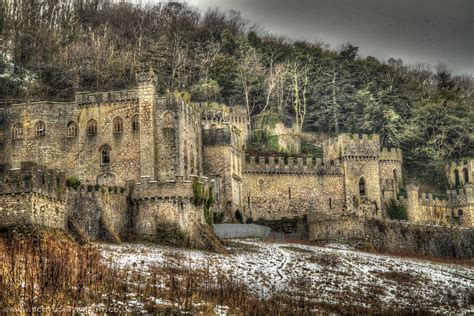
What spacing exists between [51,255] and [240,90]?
178 ft

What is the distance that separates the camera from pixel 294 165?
242ft

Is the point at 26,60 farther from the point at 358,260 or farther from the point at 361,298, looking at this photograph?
the point at 361,298

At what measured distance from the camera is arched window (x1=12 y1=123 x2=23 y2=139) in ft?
225

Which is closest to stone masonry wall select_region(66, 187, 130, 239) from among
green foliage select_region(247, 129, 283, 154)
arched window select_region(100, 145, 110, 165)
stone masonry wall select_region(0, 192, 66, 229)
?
stone masonry wall select_region(0, 192, 66, 229)

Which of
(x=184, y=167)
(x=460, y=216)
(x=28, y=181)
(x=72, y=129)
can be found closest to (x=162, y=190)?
(x=28, y=181)

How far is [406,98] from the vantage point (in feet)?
295

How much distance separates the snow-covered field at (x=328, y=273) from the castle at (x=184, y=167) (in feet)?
13.4

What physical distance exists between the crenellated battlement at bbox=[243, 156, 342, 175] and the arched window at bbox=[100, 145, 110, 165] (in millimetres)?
11601

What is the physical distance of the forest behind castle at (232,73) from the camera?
274 feet

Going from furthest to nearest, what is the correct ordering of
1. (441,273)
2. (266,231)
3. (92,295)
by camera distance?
(266,231)
(441,273)
(92,295)

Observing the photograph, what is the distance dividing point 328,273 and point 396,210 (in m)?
25.8

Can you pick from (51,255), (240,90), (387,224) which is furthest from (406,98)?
(51,255)

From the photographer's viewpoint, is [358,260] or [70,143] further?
[70,143]

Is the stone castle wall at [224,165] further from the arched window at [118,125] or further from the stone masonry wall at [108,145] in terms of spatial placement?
the arched window at [118,125]
